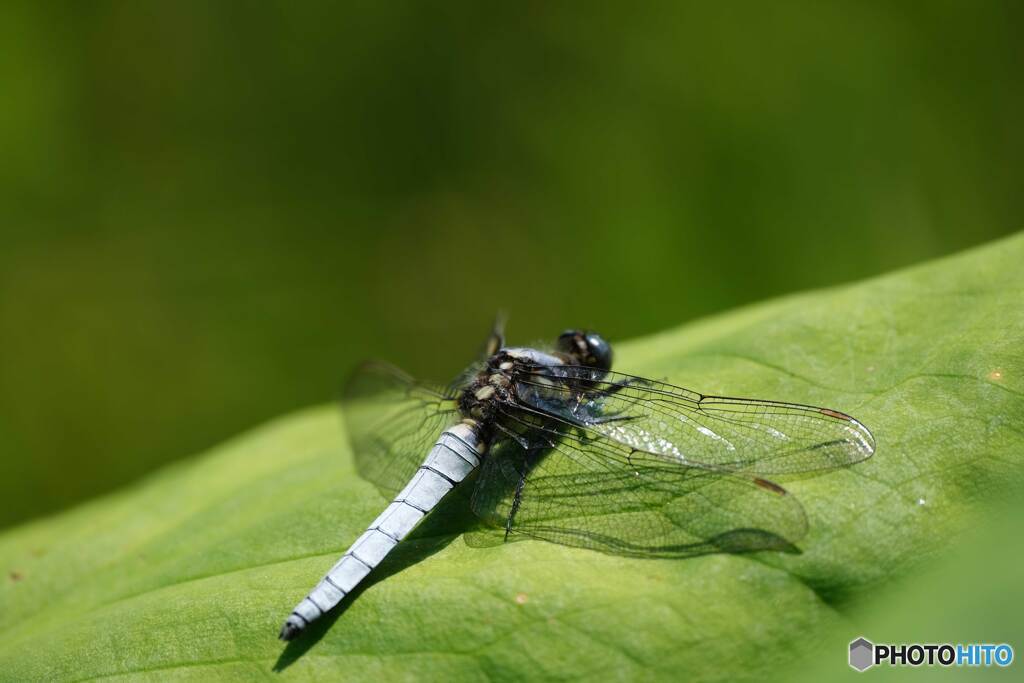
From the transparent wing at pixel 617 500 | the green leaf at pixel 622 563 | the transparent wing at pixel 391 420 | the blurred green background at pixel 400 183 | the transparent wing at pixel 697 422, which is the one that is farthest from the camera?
the blurred green background at pixel 400 183

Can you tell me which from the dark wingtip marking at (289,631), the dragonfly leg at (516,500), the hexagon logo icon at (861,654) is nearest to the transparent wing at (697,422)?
the dragonfly leg at (516,500)

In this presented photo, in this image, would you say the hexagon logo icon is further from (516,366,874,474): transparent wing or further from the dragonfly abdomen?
the dragonfly abdomen

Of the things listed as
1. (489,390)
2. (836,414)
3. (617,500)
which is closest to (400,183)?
(489,390)

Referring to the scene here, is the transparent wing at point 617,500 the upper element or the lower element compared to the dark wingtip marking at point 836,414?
lower

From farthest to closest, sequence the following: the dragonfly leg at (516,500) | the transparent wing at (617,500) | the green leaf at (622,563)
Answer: the dragonfly leg at (516,500) → the transparent wing at (617,500) → the green leaf at (622,563)

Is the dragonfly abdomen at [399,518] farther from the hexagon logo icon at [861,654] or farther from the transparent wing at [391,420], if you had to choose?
the hexagon logo icon at [861,654]

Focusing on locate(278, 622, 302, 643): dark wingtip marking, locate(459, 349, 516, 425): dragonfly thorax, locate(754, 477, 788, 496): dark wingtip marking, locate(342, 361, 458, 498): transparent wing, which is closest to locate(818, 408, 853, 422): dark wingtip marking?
locate(754, 477, 788, 496): dark wingtip marking
